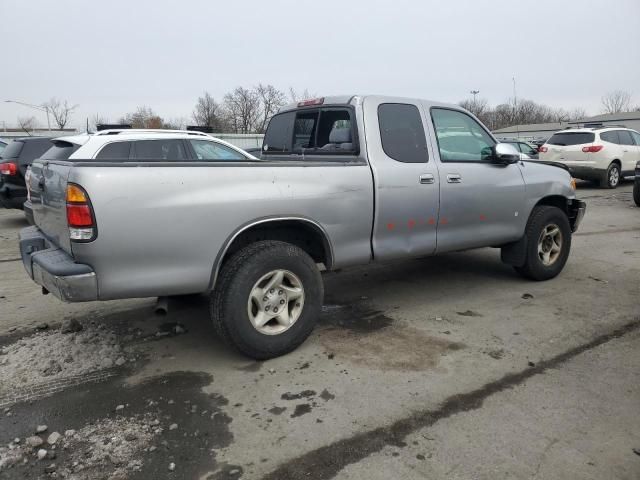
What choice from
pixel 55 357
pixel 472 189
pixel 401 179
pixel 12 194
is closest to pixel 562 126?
pixel 12 194

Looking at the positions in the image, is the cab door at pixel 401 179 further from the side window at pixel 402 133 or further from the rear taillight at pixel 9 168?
the rear taillight at pixel 9 168

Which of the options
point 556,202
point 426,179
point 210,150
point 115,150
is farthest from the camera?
Answer: point 210,150

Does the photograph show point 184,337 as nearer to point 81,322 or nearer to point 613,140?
point 81,322

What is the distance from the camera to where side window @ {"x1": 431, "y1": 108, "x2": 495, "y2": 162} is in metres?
4.74

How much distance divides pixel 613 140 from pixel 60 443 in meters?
17.0

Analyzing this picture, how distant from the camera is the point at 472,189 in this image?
15.7 ft

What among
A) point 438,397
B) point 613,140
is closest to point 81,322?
point 438,397

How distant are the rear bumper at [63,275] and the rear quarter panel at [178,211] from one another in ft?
0.18

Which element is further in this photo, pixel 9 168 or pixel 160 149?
pixel 9 168

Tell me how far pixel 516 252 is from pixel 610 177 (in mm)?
12235

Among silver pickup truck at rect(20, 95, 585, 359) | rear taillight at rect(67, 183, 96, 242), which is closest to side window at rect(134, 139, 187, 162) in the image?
silver pickup truck at rect(20, 95, 585, 359)

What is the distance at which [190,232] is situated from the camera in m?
3.23

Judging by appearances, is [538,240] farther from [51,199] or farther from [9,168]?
[9,168]

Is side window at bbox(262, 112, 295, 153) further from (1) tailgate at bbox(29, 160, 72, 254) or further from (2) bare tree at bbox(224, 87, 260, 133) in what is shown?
(2) bare tree at bbox(224, 87, 260, 133)
